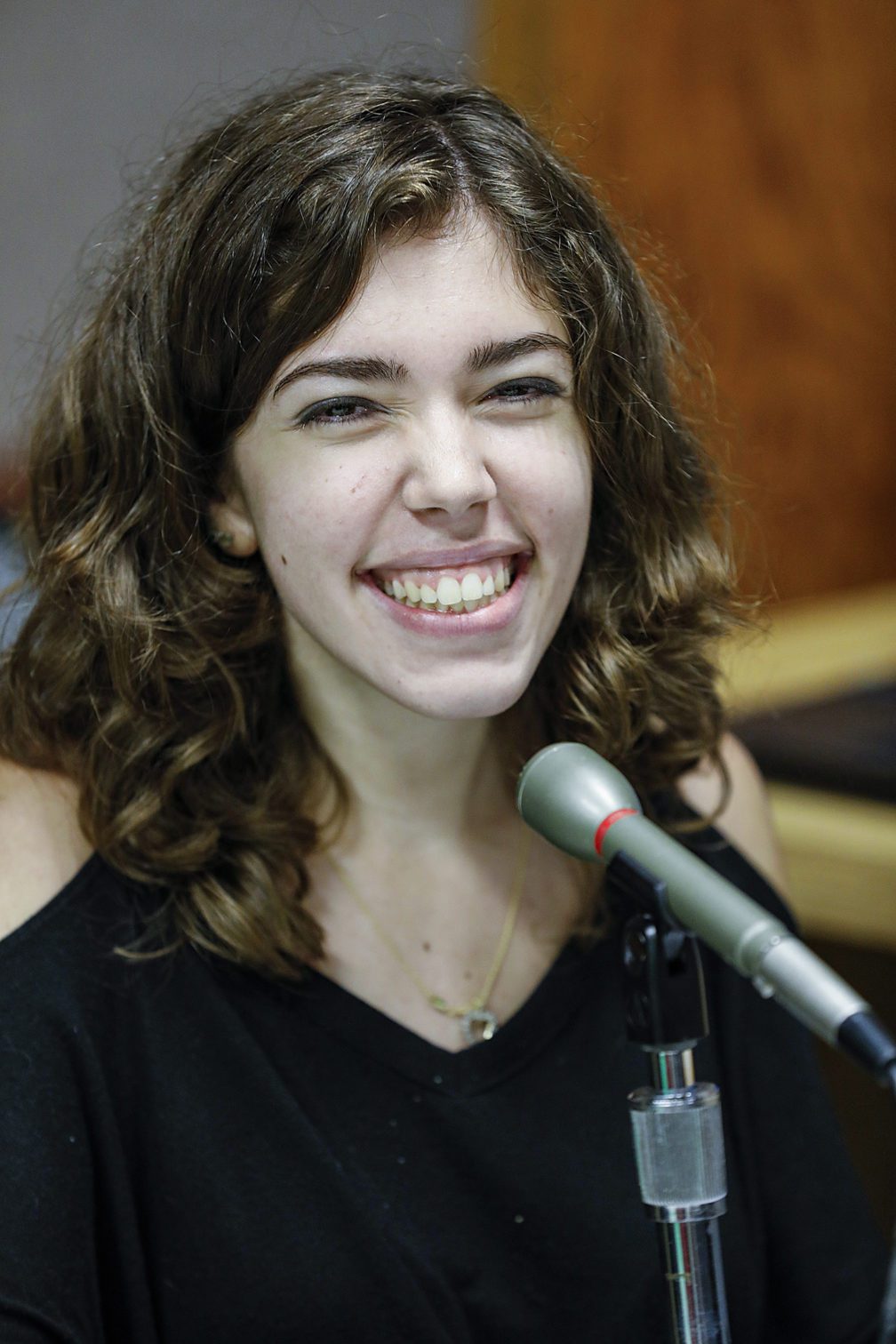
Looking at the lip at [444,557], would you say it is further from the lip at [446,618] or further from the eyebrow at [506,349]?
the eyebrow at [506,349]

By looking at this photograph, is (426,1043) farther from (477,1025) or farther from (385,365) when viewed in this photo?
(385,365)

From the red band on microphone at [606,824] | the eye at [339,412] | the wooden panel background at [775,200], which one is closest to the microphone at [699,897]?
the red band on microphone at [606,824]

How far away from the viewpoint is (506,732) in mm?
1314

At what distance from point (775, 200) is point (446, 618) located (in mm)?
2001

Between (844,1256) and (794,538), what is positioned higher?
(794,538)

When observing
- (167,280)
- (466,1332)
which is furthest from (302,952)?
(167,280)

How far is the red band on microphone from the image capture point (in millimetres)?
786

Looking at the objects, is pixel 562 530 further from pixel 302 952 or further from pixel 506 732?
pixel 302 952

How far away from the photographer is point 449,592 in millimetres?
1056

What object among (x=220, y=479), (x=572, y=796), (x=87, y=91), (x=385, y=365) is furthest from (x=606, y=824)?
(x=87, y=91)

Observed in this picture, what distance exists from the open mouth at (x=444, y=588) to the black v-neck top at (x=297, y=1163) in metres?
0.32

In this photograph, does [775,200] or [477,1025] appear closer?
[477,1025]

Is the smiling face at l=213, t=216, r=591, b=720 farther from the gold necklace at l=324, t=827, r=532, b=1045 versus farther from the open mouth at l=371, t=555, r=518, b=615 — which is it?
the gold necklace at l=324, t=827, r=532, b=1045

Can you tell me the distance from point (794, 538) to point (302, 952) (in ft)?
6.62
